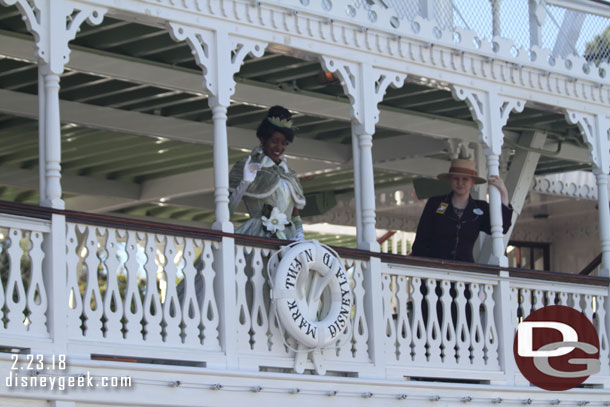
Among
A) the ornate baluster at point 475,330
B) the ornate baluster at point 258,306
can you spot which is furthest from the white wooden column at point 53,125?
the ornate baluster at point 475,330

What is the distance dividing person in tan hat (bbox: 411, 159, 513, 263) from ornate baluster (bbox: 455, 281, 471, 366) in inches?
18.2

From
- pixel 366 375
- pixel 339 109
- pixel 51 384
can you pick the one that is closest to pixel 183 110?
pixel 339 109

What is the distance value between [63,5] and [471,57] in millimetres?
4194

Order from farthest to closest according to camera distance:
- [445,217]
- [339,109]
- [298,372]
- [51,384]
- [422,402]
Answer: [339,109]
[445,217]
[422,402]
[298,372]
[51,384]

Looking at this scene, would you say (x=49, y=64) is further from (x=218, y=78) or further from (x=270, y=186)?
(x=270, y=186)

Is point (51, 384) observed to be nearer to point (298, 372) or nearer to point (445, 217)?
point (298, 372)

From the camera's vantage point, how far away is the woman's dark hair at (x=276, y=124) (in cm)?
1083

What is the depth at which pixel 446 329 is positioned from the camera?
1158cm

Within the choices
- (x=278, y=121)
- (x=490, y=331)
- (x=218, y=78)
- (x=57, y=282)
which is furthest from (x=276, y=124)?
(x=490, y=331)

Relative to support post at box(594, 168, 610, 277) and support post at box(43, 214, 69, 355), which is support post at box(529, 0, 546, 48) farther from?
support post at box(43, 214, 69, 355)

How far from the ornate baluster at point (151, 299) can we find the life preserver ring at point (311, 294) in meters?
1.01

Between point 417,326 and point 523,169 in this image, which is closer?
point 417,326

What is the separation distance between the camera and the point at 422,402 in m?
11.2

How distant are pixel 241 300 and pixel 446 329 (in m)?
2.21
